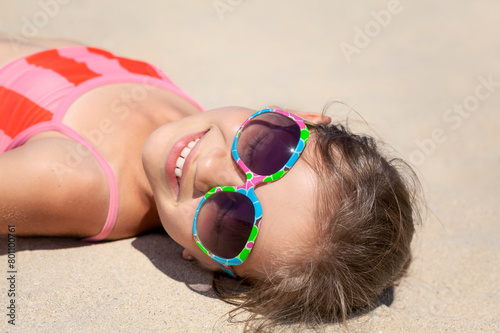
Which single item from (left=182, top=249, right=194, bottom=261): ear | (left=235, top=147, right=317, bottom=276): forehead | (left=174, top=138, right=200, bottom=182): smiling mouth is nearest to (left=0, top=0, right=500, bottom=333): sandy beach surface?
(left=182, top=249, right=194, bottom=261): ear

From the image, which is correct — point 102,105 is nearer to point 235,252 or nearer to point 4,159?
point 4,159

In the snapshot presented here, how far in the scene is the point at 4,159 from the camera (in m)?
2.02

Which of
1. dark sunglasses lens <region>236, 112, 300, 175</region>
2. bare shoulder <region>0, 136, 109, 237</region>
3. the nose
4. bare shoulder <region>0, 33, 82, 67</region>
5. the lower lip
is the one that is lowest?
bare shoulder <region>0, 136, 109, 237</region>

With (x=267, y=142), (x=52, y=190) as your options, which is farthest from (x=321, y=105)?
(x=52, y=190)

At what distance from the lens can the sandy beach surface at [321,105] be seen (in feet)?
6.03

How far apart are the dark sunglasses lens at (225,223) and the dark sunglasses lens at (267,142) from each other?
→ 15 cm

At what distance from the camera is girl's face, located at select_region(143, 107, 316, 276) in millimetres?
1819

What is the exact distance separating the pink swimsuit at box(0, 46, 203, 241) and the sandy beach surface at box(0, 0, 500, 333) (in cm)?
42

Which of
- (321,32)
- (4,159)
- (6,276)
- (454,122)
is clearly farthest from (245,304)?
(321,32)

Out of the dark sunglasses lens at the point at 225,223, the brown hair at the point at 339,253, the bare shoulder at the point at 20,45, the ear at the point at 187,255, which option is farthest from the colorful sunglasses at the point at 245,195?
the bare shoulder at the point at 20,45

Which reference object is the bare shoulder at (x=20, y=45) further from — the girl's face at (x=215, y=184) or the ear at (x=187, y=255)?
the ear at (x=187, y=255)

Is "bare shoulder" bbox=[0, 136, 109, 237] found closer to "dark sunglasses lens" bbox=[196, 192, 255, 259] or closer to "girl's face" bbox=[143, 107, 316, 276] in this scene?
"girl's face" bbox=[143, 107, 316, 276]

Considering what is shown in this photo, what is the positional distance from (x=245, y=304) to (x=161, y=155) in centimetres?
70

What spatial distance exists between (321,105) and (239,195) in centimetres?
230
